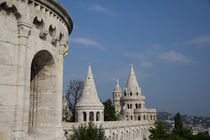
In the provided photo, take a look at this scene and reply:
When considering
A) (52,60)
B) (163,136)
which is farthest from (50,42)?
(163,136)

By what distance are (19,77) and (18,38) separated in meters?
1.37

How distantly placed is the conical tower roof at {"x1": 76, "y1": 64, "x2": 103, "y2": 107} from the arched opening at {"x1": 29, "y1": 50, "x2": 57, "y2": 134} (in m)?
20.3

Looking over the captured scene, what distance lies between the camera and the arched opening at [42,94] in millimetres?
11000

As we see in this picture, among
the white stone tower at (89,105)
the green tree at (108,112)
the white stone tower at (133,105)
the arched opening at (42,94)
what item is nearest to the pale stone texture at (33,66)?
the arched opening at (42,94)

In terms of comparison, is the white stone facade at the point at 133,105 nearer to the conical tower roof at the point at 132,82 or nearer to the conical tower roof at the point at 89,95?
the conical tower roof at the point at 132,82

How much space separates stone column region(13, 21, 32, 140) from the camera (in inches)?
341

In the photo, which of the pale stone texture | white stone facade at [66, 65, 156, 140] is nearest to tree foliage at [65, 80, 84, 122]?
white stone facade at [66, 65, 156, 140]

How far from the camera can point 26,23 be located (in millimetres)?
9086

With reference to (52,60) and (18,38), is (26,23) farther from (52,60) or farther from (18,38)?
(52,60)

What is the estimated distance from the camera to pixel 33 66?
37.6ft

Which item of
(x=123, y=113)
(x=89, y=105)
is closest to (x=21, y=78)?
(x=89, y=105)

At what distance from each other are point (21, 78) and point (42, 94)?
8.14 feet

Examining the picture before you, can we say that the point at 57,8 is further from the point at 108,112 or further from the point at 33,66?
the point at 108,112

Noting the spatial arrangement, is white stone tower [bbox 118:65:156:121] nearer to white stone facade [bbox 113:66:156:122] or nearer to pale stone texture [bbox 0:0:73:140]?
white stone facade [bbox 113:66:156:122]
